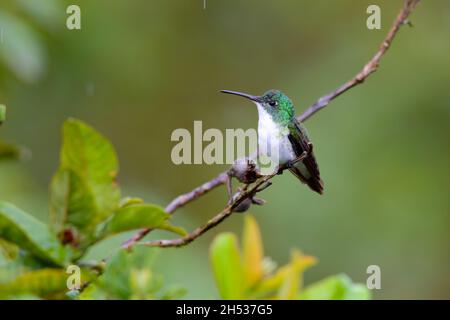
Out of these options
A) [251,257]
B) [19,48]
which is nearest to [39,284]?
[251,257]

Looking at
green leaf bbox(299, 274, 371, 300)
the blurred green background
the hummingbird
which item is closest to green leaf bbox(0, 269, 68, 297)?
the hummingbird

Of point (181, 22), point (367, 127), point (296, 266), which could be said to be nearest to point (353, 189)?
point (367, 127)

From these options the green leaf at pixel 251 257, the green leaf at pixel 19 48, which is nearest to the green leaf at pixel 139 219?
the green leaf at pixel 251 257

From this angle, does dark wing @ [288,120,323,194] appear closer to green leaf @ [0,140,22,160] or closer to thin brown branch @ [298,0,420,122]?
thin brown branch @ [298,0,420,122]

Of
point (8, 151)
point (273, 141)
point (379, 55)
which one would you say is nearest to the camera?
point (379, 55)

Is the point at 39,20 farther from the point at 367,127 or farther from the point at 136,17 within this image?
the point at 367,127

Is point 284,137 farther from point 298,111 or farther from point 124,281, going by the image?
point 298,111
